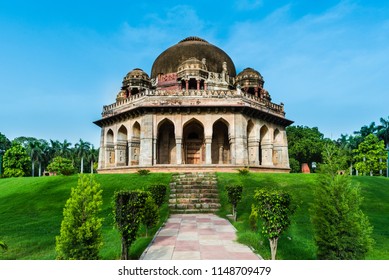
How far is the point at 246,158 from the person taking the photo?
906 inches

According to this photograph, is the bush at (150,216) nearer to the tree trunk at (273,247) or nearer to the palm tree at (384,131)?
the tree trunk at (273,247)

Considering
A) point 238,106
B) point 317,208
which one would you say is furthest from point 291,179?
point 317,208

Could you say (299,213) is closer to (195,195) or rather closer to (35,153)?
(195,195)

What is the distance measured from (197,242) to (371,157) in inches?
1440

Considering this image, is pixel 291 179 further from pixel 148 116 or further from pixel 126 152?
pixel 126 152

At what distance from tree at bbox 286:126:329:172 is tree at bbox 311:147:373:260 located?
1566 inches

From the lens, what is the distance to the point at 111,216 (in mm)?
11289

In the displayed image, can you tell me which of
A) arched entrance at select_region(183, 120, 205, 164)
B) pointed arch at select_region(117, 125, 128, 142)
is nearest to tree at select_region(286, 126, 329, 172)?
arched entrance at select_region(183, 120, 205, 164)

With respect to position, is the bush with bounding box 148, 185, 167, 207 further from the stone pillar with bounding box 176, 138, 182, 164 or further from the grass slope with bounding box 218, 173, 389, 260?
the stone pillar with bounding box 176, 138, 182, 164

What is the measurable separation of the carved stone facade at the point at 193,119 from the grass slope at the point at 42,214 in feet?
20.0

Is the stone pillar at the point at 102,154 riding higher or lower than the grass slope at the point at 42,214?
higher

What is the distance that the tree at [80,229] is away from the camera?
17.0ft

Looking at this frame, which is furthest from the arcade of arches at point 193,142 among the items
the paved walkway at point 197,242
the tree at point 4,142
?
the tree at point 4,142

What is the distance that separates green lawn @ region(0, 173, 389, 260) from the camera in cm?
743
